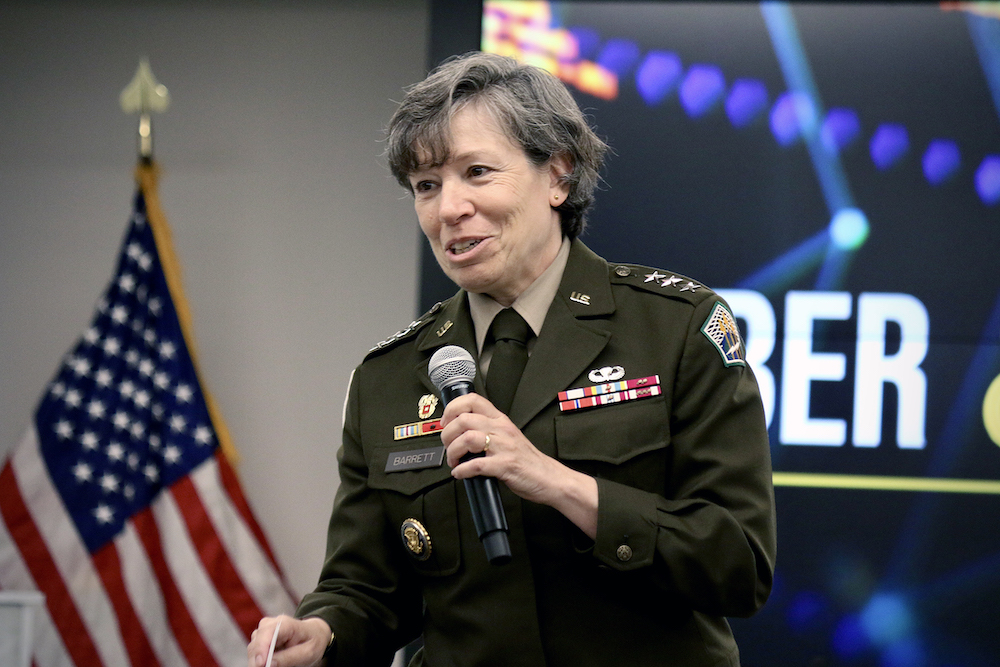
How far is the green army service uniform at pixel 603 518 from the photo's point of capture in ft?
4.28

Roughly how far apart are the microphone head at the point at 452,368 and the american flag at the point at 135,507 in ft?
7.69

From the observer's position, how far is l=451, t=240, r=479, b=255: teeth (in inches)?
58.3

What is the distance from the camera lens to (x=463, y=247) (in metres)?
1.49

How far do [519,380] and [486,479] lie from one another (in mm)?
292

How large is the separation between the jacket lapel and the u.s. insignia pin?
155mm

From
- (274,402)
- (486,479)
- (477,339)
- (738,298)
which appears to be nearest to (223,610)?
(274,402)

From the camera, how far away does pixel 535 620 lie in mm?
1372

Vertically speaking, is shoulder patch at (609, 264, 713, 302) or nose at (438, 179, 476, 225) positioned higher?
nose at (438, 179, 476, 225)

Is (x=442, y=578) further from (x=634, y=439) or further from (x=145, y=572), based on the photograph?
(x=145, y=572)

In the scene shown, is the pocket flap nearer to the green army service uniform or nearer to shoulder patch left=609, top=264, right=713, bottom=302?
the green army service uniform

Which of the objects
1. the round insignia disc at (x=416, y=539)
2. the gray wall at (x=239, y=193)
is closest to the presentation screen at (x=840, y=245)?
the gray wall at (x=239, y=193)

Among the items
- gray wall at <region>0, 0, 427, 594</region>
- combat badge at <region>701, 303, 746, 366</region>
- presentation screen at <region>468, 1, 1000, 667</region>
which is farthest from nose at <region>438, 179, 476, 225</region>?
gray wall at <region>0, 0, 427, 594</region>

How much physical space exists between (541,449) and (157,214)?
8.65ft

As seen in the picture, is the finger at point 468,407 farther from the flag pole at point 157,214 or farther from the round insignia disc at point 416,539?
the flag pole at point 157,214
